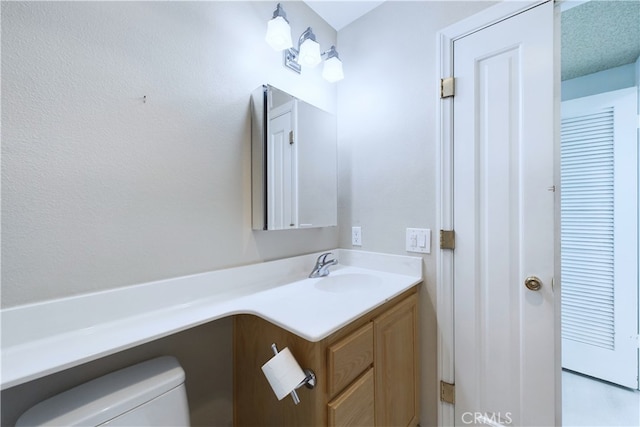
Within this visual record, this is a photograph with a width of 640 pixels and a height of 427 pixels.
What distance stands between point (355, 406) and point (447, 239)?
34.3 inches

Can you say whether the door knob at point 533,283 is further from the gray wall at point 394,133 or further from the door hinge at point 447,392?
the door hinge at point 447,392

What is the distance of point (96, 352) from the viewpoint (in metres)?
0.69

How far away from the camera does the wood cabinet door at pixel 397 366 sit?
106 cm

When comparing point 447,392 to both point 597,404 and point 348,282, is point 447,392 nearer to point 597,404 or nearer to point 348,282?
point 348,282

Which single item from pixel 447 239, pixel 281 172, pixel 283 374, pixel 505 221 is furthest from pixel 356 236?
pixel 283 374

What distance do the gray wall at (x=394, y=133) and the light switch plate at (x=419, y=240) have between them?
1.2 inches

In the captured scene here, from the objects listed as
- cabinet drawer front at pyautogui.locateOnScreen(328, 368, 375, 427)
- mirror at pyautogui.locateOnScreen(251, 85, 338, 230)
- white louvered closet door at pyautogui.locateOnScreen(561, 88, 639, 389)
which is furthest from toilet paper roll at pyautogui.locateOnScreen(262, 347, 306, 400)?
white louvered closet door at pyautogui.locateOnScreen(561, 88, 639, 389)

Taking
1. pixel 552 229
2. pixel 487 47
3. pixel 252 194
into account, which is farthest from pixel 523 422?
pixel 487 47

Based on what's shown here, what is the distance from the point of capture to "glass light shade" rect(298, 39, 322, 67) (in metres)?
1.39

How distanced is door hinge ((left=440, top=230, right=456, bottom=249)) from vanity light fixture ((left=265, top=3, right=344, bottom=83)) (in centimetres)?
110

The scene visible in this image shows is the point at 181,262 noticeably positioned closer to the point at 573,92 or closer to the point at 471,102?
the point at 471,102

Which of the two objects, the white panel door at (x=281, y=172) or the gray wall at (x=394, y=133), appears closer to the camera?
the white panel door at (x=281, y=172)

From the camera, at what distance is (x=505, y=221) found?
1187mm


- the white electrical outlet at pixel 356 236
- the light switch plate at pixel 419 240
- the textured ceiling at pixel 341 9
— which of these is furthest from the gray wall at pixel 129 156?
the light switch plate at pixel 419 240
